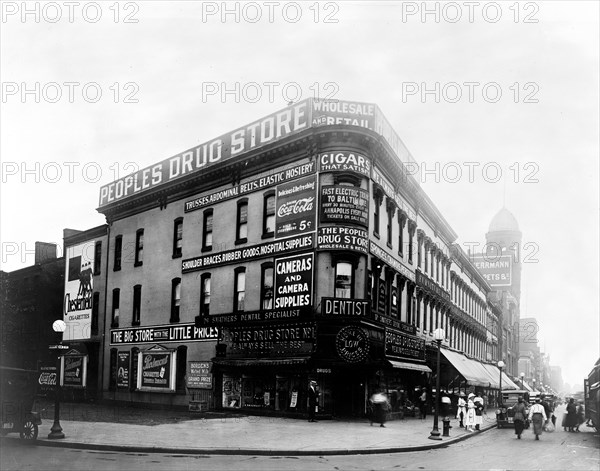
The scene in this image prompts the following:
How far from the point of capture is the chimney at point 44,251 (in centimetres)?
5212

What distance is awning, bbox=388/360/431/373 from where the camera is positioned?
96.9ft

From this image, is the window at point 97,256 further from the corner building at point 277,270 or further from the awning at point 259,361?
the awning at point 259,361

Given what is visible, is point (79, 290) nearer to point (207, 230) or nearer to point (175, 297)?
point (175, 297)

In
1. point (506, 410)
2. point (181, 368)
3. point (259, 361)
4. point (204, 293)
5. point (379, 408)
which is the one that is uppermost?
point (204, 293)

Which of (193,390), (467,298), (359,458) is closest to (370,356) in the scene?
(193,390)

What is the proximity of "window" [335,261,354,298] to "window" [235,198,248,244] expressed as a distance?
5885 mm

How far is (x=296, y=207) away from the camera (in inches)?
1166

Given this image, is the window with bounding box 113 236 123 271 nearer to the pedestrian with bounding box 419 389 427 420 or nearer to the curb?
the pedestrian with bounding box 419 389 427 420

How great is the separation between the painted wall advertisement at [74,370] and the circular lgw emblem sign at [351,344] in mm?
19507

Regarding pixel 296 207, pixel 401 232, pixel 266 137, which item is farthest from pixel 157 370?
pixel 401 232

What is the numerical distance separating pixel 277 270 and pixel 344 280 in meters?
3.20

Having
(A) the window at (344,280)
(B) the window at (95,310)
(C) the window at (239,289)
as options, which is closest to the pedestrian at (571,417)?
(A) the window at (344,280)

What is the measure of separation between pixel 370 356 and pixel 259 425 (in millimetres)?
6603

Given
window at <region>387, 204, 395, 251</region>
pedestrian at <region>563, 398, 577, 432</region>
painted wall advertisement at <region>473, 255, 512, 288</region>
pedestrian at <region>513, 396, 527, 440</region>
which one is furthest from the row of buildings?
painted wall advertisement at <region>473, 255, 512, 288</region>
